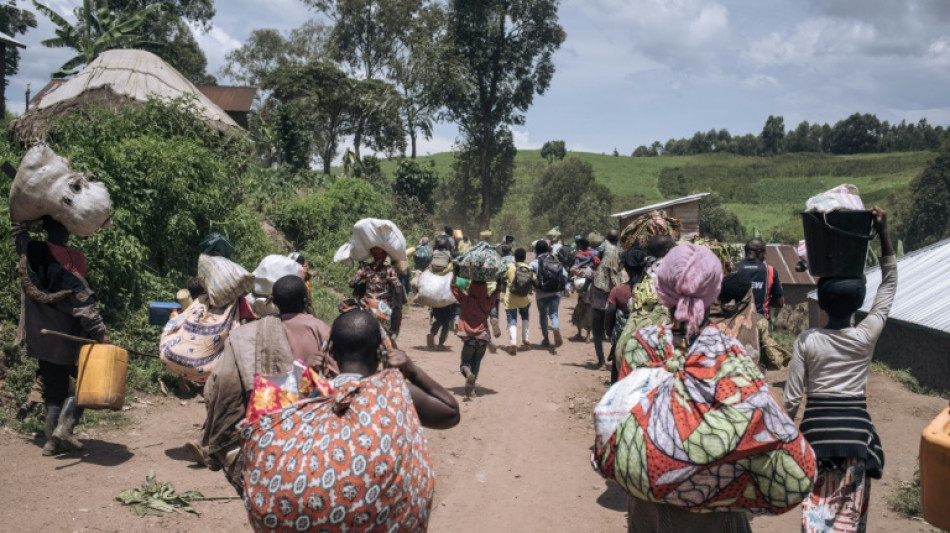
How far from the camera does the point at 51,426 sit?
250 inches

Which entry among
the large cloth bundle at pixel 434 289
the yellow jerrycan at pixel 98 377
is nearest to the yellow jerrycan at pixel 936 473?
the yellow jerrycan at pixel 98 377

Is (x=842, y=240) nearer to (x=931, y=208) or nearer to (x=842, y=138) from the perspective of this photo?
(x=931, y=208)

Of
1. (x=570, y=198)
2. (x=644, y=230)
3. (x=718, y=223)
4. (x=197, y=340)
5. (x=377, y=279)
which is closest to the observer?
(x=197, y=340)

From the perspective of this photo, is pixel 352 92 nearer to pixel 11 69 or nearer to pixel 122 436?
pixel 11 69

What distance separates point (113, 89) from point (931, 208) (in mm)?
38526

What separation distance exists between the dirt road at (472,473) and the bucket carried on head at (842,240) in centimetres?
261

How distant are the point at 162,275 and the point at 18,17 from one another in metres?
41.3

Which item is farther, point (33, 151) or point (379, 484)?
point (33, 151)

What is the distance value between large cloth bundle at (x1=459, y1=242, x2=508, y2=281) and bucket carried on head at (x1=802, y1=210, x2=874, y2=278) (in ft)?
18.5

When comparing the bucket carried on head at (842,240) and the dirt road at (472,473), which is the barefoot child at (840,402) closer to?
the bucket carried on head at (842,240)

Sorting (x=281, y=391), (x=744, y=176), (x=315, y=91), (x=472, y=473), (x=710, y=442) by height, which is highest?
(x=315, y=91)

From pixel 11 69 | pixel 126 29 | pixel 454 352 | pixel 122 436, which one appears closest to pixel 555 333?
pixel 454 352

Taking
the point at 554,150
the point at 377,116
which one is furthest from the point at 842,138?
the point at 377,116

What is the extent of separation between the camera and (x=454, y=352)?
1277cm
